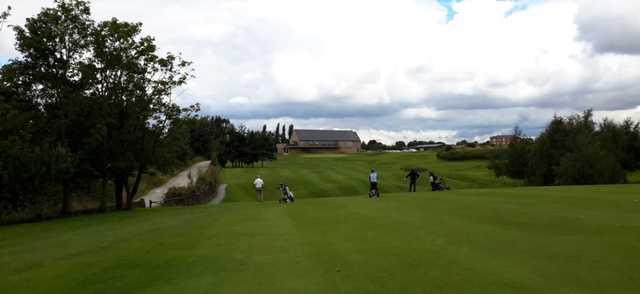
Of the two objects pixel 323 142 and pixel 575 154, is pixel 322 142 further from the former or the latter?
pixel 575 154

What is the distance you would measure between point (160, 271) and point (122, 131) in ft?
70.9

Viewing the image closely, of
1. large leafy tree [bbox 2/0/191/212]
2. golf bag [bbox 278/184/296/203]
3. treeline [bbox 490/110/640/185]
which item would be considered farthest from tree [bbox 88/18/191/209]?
treeline [bbox 490/110/640/185]

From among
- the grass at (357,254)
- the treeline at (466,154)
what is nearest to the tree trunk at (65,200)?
the grass at (357,254)

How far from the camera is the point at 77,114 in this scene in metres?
28.8

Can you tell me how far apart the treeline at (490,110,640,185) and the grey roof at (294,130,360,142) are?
102946mm

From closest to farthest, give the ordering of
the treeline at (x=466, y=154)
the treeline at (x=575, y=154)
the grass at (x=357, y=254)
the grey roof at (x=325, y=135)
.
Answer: the grass at (x=357, y=254) < the treeline at (x=575, y=154) < the treeline at (x=466, y=154) < the grey roof at (x=325, y=135)

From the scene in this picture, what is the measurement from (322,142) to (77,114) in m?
129

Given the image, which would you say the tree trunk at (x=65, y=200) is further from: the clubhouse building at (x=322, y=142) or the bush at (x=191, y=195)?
the clubhouse building at (x=322, y=142)

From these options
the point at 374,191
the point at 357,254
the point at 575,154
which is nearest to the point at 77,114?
the point at 374,191

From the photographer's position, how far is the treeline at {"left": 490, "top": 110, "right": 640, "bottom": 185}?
4347cm

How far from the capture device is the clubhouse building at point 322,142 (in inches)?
6083

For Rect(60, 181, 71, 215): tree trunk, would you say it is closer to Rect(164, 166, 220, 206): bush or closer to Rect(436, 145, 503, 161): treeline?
Rect(164, 166, 220, 206): bush


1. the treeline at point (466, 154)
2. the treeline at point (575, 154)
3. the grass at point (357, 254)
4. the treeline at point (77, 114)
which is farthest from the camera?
the treeline at point (466, 154)

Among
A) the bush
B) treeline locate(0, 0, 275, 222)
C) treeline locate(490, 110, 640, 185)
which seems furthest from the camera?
treeline locate(490, 110, 640, 185)
